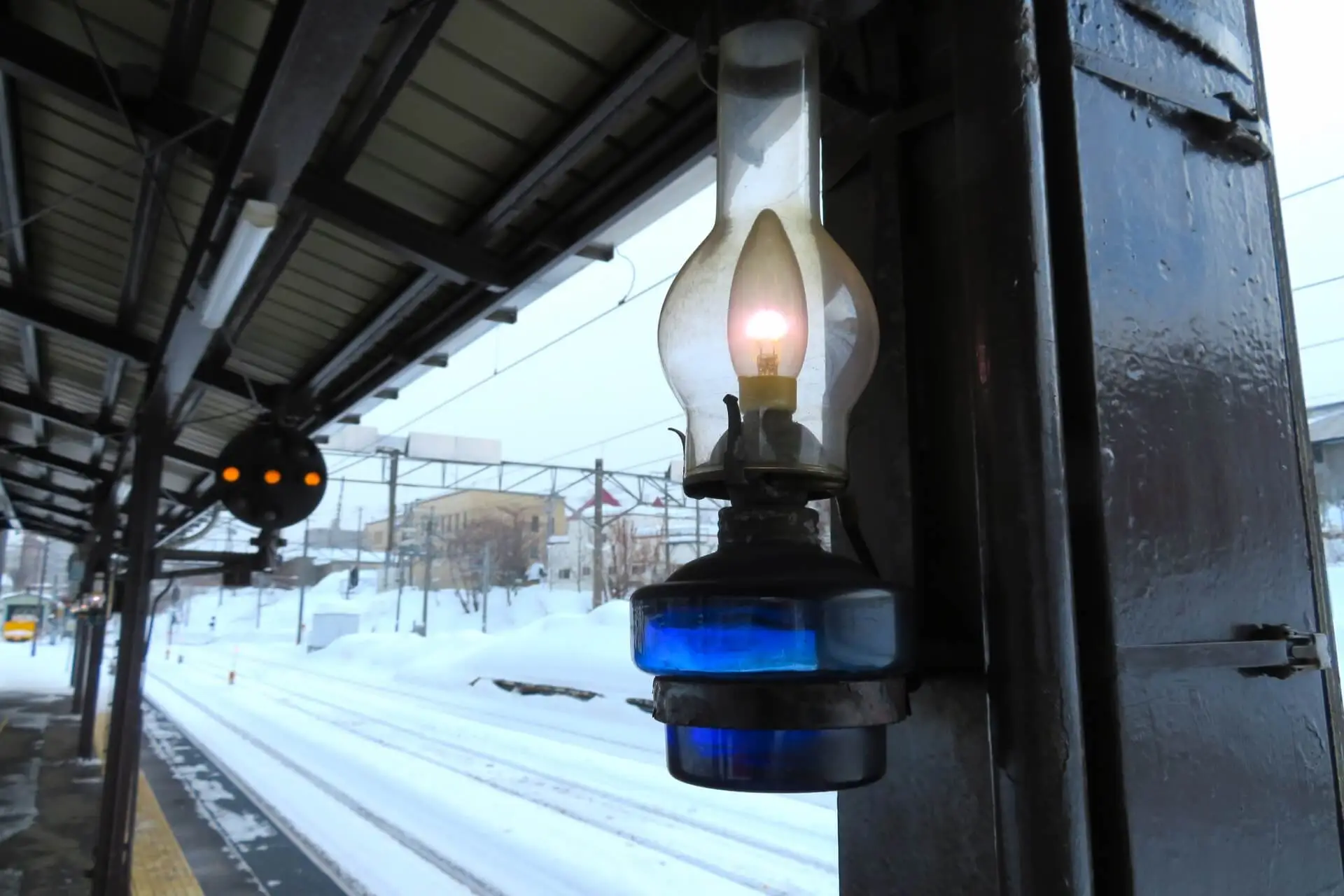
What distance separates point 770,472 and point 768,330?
5.1 inches

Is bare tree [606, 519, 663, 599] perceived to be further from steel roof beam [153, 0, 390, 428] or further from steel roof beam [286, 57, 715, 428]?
steel roof beam [153, 0, 390, 428]

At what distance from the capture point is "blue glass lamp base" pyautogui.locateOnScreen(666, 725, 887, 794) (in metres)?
0.67

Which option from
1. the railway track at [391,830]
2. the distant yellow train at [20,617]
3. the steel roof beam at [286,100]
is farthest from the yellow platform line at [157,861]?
the distant yellow train at [20,617]

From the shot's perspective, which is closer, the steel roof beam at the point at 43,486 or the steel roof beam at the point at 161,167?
the steel roof beam at the point at 161,167

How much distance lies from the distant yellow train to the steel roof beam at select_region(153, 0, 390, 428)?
1842 inches

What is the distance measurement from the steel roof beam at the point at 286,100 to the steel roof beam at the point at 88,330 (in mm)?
2525

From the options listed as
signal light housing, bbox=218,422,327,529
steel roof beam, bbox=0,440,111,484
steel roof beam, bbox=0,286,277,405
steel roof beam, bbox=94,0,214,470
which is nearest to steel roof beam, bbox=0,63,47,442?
steel roof beam, bbox=0,286,277,405

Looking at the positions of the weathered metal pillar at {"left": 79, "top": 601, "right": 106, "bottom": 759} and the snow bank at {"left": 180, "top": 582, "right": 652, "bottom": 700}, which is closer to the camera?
the weathered metal pillar at {"left": 79, "top": 601, "right": 106, "bottom": 759}

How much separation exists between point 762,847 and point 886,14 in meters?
6.07

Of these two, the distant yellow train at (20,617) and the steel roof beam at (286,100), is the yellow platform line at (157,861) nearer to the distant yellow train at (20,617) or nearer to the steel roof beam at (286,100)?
the steel roof beam at (286,100)

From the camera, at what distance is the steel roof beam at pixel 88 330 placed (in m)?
5.22

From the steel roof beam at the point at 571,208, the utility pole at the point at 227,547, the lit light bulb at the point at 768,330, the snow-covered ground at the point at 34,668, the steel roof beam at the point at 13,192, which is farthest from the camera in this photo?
the snow-covered ground at the point at 34,668

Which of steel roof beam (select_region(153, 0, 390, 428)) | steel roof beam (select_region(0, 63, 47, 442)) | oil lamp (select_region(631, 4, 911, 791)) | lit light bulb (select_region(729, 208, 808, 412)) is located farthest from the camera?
steel roof beam (select_region(0, 63, 47, 442))

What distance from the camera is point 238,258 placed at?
117 inches
